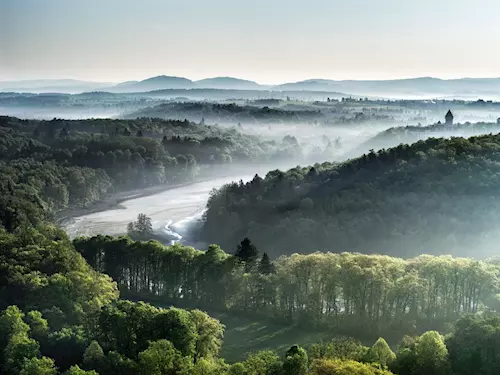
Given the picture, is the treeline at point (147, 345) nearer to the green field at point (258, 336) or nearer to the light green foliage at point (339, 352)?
the light green foliage at point (339, 352)

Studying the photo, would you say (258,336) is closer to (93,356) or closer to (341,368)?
(93,356)

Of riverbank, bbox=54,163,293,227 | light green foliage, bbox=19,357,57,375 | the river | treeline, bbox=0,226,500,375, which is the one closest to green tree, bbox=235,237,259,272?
treeline, bbox=0,226,500,375

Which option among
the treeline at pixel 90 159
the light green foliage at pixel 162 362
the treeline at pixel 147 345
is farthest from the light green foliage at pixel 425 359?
the treeline at pixel 90 159

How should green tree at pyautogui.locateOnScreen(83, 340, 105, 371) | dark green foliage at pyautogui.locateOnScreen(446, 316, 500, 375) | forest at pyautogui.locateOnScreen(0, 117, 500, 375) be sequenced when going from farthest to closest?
forest at pyautogui.locateOnScreen(0, 117, 500, 375) < dark green foliage at pyautogui.locateOnScreen(446, 316, 500, 375) < green tree at pyautogui.locateOnScreen(83, 340, 105, 371)

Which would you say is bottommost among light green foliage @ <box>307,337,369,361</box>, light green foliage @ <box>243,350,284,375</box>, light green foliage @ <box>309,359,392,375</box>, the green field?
the green field

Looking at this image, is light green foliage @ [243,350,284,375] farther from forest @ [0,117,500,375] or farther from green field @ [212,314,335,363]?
green field @ [212,314,335,363]

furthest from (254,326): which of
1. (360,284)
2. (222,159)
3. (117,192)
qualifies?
(222,159)

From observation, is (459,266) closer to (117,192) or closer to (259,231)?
(259,231)
